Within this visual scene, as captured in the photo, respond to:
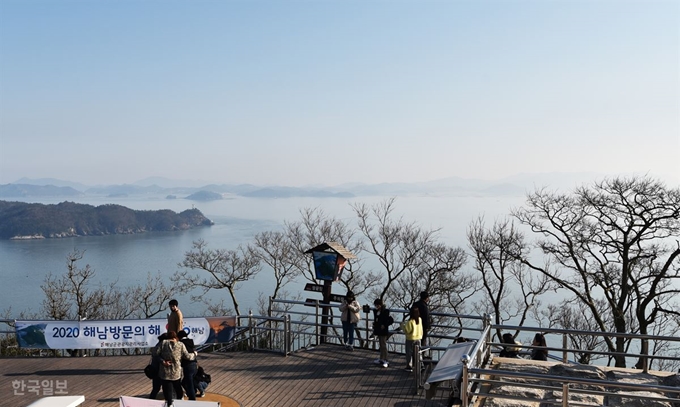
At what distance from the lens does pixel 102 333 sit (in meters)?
12.7

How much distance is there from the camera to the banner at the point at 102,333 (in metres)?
12.7

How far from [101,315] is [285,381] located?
31.2 m

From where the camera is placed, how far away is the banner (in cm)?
1270

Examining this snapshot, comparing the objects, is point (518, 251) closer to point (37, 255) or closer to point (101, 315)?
point (101, 315)

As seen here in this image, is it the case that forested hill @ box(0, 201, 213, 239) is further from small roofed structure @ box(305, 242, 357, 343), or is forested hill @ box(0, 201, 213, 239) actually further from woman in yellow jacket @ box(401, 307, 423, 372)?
woman in yellow jacket @ box(401, 307, 423, 372)

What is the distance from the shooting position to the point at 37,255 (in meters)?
87.7

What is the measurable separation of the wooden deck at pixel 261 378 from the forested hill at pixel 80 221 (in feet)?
365

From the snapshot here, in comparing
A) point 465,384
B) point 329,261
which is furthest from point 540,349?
point 329,261

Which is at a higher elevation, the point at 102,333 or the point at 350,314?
the point at 350,314

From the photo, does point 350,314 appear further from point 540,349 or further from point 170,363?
point 170,363

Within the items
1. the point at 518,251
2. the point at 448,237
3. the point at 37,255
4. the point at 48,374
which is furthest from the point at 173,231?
the point at 48,374

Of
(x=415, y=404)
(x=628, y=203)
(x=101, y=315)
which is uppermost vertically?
(x=628, y=203)

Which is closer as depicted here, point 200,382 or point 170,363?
point 170,363

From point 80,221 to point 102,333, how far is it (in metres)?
118
